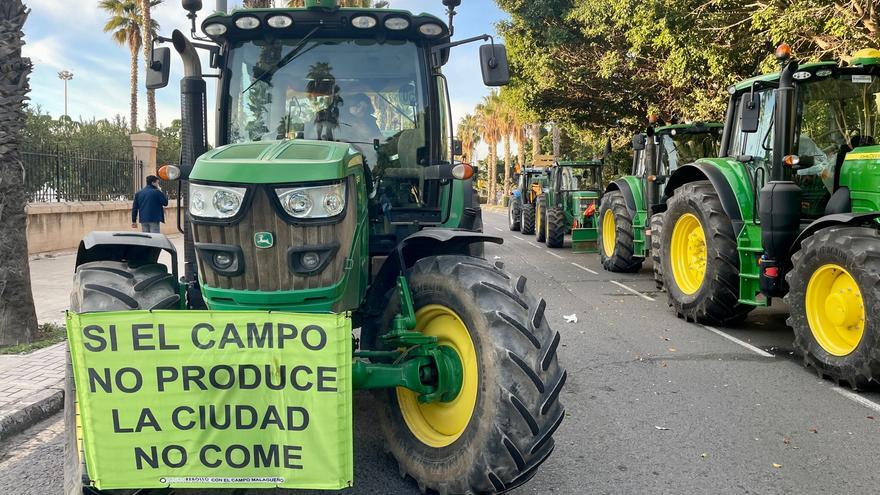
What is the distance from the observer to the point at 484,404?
327 centimetres

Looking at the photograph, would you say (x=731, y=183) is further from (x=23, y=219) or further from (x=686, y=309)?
(x=23, y=219)

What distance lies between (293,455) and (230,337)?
58 cm

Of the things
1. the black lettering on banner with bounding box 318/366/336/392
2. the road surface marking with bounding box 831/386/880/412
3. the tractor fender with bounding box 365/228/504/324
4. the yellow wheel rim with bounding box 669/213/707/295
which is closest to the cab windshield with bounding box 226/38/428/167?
the tractor fender with bounding box 365/228/504/324

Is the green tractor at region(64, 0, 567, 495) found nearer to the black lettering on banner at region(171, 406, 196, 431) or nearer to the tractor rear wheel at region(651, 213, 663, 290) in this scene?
the black lettering on banner at region(171, 406, 196, 431)

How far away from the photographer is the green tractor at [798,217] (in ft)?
19.1

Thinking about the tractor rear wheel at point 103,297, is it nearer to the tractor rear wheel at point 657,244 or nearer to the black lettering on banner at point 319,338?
the black lettering on banner at point 319,338

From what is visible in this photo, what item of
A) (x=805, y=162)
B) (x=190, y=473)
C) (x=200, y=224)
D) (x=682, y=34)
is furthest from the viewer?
(x=682, y=34)

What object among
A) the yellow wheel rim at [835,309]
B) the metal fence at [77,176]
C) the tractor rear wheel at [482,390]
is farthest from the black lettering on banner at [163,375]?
the metal fence at [77,176]

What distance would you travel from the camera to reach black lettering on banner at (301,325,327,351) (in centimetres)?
297

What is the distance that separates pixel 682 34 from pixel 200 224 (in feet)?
37.4

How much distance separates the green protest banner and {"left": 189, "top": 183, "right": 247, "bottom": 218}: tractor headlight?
61 cm

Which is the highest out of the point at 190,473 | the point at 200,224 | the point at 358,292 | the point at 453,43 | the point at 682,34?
the point at 682,34

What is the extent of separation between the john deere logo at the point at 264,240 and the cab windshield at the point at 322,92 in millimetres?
1431


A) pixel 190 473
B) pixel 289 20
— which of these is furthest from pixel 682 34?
pixel 190 473
